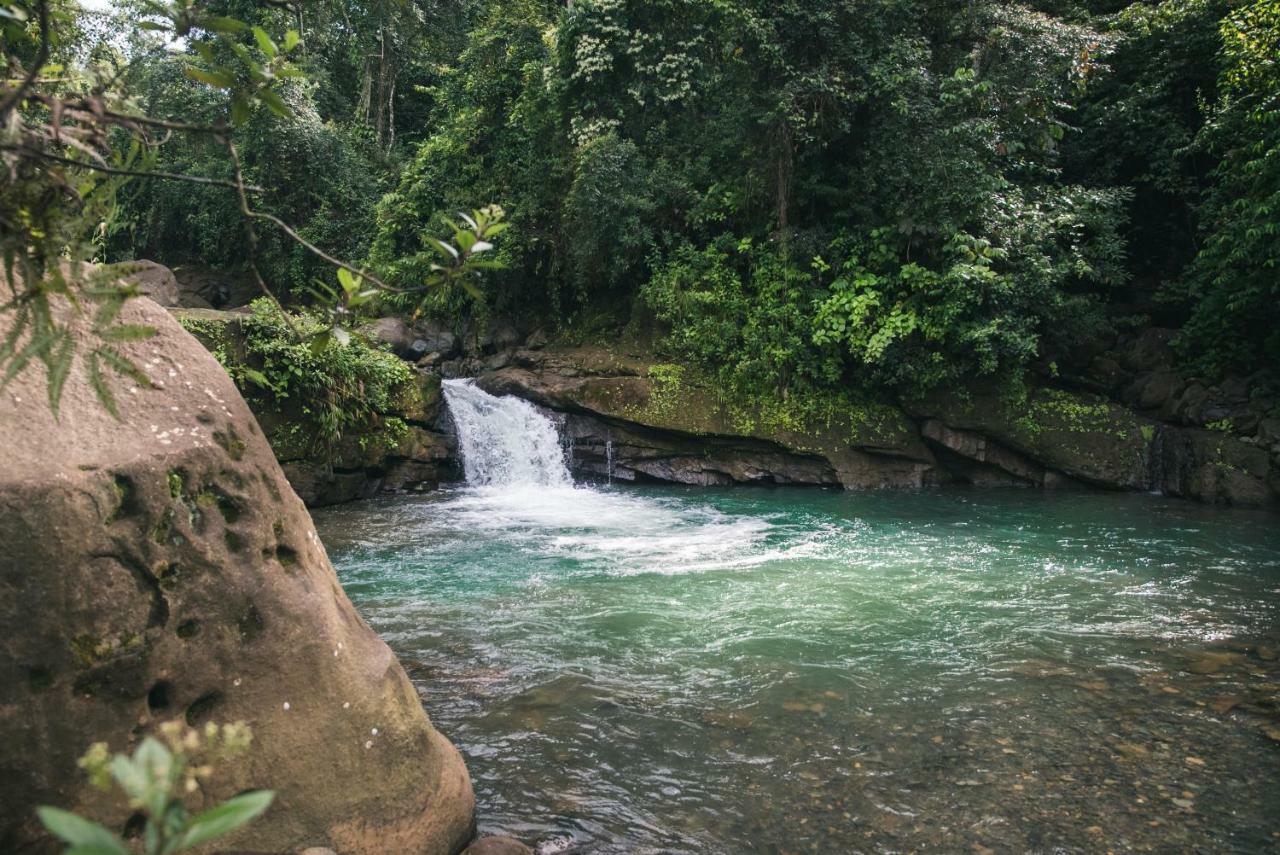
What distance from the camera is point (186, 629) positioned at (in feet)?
9.97

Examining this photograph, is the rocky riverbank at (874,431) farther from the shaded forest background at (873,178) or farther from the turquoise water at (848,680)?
the turquoise water at (848,680)

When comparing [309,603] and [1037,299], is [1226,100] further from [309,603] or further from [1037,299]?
[309,603]

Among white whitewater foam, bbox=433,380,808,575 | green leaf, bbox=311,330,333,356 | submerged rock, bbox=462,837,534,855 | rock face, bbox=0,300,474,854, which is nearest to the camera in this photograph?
green leaf, bbox=311,330,333,356

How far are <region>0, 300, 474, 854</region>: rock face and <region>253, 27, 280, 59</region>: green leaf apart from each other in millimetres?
1536

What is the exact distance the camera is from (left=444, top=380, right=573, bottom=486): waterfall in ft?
46.6

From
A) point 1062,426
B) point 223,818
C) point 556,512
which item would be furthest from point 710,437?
point 223,818

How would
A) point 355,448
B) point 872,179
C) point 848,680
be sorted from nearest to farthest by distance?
1. point 848,680
2. point 355,448
3. point 872,179

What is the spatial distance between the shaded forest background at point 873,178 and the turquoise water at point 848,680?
4107 mm

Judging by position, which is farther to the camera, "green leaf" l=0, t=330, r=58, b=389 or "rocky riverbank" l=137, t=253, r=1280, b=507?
"rocky riverbank" l=137, t=253, r=1280, b=507

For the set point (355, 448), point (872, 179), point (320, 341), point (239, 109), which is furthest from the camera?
point (872, 179)

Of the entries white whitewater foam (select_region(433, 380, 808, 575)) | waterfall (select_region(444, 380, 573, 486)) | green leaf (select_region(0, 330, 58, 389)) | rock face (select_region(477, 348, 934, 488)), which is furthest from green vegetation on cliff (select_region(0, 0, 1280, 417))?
green leaf (select_region(0, 330, 58, 389))

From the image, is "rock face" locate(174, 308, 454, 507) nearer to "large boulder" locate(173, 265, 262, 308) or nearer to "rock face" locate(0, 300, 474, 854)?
"rock face" locate(0, 300, 474, 854)

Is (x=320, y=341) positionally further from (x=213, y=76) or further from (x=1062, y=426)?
(x=1062, y=426)

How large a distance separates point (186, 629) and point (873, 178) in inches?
511
